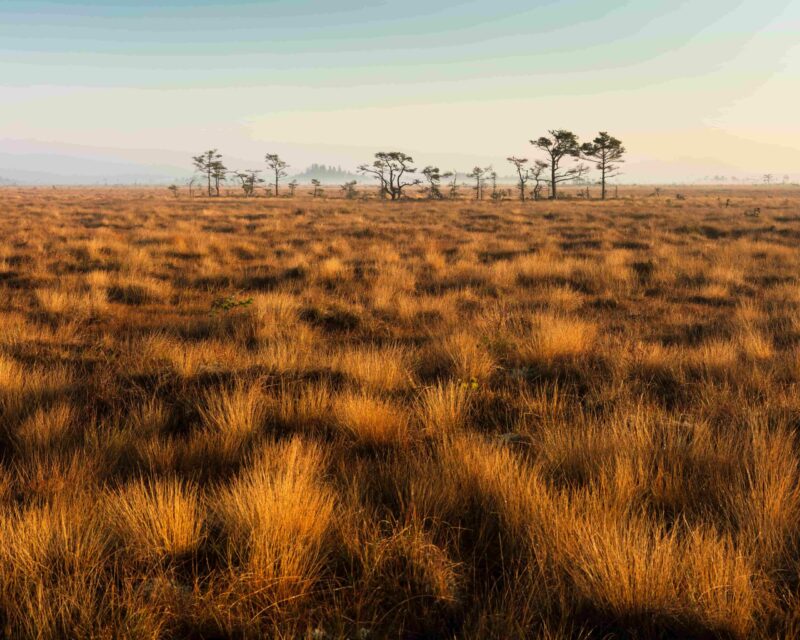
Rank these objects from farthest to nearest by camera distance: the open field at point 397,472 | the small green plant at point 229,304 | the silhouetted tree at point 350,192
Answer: the silhouetted tree at point 350,192
the small green plant at point 229,304
the open field at point 397,472

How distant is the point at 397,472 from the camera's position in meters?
3.00

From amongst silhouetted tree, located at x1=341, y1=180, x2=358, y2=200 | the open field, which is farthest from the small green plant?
silhouetted tree, located at x1=341, y1=180, x2=358, y2=200

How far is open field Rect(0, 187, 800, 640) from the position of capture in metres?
1.97

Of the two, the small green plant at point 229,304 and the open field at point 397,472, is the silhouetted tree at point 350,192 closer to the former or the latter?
the small green plant at point 229,304

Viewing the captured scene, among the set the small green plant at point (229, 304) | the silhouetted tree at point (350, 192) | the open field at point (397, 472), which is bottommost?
the open field at point (397, 472)

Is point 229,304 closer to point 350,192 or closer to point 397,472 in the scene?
point 397,472

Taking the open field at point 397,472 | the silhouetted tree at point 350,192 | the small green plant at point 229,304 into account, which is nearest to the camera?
the open field at point 397,472

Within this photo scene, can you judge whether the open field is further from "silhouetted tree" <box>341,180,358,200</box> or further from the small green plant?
"silhouetted tree" <box>341,180,358,200</box>

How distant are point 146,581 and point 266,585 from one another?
499 mm

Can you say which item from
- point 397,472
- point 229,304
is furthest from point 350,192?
point 397,472

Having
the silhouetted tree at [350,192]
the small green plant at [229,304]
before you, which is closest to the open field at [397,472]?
the small green plant at [229,304]

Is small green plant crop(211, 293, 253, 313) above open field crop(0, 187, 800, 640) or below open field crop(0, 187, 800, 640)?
above

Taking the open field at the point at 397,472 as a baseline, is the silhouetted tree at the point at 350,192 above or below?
above

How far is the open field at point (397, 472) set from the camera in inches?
77.6
